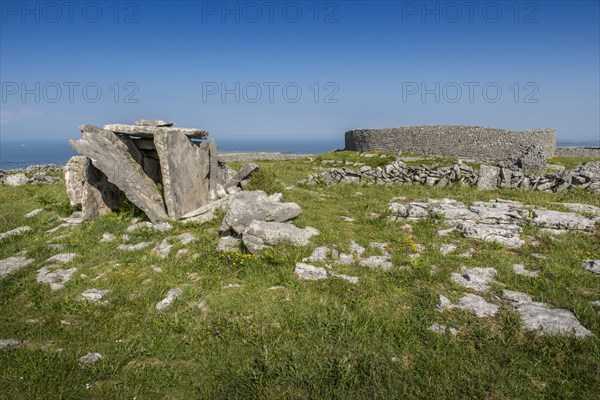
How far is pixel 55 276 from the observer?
926 centimetres

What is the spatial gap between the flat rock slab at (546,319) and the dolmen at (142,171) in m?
10.5

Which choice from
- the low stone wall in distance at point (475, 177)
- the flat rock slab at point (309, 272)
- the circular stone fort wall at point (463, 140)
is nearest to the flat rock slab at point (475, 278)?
the flat rock slab at point (309, 272)

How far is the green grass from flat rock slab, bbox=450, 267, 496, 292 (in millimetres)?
218

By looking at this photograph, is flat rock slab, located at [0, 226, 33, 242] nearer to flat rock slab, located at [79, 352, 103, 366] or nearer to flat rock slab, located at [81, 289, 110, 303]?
flat rock slab, located at [81, 289, 110, 303]

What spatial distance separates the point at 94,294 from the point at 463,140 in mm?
45416

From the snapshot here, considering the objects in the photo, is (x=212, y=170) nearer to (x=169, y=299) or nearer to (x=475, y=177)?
(x=169, y=299)

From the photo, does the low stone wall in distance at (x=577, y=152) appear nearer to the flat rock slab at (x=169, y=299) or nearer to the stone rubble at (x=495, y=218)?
the stone rubble at (x=495, y=218)

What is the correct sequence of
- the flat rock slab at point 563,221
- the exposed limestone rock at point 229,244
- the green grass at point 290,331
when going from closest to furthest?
the green grass at point 290,331, the exposed limestone rock at point 229,244, the flat rock slab at point 563,221

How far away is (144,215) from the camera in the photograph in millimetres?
13234

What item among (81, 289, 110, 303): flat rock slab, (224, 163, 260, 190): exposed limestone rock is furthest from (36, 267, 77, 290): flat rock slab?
(224, 163, 260, 190): exposed limestone rock

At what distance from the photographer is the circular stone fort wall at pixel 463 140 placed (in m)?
43.7

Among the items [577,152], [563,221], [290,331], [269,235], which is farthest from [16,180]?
[577,152]

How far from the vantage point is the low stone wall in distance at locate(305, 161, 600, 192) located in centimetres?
1769

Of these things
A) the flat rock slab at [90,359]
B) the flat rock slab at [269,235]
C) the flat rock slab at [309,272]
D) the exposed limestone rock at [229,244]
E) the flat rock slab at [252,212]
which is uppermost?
the flat rock slab at [252,212]
